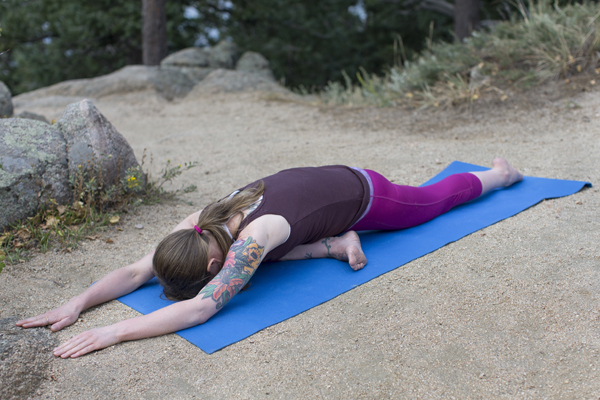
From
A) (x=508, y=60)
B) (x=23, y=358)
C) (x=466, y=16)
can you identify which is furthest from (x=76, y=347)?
(x=466, y=16)

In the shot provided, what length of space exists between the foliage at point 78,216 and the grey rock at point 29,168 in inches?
2.5

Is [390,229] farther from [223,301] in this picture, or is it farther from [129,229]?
[129,229]

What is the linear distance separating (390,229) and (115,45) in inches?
422

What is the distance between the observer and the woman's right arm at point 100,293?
2.29 m

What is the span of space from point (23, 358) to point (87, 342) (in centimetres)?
26

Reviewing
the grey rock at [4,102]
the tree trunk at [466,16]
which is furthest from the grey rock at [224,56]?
the tree trunk at [466,16]

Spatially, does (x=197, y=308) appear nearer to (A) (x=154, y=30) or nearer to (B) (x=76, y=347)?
(B) (x=76, y=347)

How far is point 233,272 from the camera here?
2.19 metres

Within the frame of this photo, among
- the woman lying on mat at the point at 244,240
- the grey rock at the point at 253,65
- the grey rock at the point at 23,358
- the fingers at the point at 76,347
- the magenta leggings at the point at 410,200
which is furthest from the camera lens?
the grey rock at the point at 253,65

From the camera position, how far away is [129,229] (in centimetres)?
338

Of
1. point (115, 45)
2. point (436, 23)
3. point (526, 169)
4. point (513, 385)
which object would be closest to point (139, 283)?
point (513, 385)

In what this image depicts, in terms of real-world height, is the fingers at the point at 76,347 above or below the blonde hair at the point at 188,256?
below

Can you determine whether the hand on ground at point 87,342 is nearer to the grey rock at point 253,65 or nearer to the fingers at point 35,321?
the fingers at point 35,321

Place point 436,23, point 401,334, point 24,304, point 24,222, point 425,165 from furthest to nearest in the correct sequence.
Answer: point 436,23, point 425,165, point 24,222, point 24,304, point 401,334
